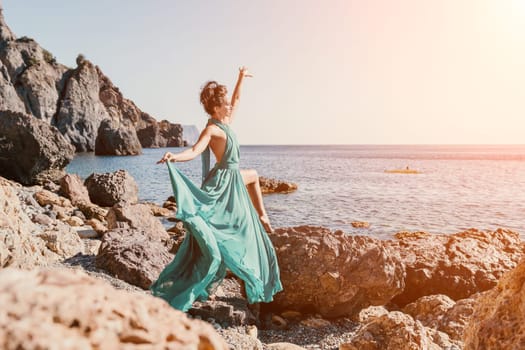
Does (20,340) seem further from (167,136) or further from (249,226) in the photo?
(167,136)

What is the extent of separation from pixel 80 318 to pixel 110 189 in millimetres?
17012

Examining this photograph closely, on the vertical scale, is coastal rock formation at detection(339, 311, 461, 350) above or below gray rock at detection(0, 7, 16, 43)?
below

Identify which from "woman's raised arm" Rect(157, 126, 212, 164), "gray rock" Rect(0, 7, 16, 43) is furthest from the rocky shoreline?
"gray rock" Rect(0, 7, 16, 43)

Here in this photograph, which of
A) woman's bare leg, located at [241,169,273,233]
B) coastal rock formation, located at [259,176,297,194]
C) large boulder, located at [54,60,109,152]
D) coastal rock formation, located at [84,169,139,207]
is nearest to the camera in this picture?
woman's bare leg, located at [241,169,273,233]

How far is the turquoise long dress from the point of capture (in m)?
4.75

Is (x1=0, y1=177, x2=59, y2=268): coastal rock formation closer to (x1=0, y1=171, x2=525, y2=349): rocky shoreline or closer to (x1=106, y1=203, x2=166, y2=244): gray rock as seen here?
(x1=0, y1=171, x2=525, y2=349): rocky shoreline

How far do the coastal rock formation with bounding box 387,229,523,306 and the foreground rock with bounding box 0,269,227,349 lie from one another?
6170 millimetres

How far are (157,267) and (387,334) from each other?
10.4 ft

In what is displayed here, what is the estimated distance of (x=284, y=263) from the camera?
5.68 metres

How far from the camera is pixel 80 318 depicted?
1112 mm

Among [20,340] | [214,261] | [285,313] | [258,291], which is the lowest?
[285,313]

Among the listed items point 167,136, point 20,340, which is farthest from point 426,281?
point 167,136

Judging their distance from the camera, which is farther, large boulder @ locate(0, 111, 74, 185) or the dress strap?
large boulder @ locate(0, 111, 74, 185)

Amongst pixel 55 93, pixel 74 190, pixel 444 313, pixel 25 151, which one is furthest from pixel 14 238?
pixel 55 93
